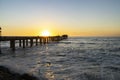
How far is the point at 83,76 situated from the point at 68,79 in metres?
1.55

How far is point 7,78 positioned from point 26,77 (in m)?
1.35

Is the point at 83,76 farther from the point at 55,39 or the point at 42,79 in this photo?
the point at 55,39

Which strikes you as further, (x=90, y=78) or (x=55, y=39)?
(x=55, y=39)

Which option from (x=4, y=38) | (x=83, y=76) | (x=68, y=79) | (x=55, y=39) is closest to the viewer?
(x=68, y=79)

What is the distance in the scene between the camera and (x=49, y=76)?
1536 centimetres

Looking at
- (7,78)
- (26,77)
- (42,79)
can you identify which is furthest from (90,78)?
(7,78)

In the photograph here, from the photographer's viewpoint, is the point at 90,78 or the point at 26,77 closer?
the point at 26,77

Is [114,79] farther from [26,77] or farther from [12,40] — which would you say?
[12,40]

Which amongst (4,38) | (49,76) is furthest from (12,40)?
(49,76)

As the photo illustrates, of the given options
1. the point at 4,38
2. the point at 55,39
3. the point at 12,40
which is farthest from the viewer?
the point at 55,39

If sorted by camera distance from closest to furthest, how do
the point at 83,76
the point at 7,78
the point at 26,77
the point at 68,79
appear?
the point at 7,78 < the point at 26,77 < the point at 68,79 < the point at 83,76

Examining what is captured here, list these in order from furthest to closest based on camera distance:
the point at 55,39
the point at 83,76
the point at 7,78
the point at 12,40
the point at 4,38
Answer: the point at 55,39 < the point at 12,40 < the point at 4,38 < the point at 83,76 < the point at 7,78

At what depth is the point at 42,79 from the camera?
1438 cm

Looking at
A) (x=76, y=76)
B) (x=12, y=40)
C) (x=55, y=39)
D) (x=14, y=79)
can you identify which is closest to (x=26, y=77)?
(x=14, y=79)
